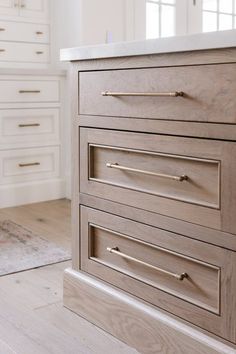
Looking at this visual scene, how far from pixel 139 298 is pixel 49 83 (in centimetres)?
215

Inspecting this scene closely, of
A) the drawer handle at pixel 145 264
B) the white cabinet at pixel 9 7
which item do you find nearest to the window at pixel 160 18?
the white cabinet at pixel 9 7

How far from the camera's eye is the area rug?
2.19 m

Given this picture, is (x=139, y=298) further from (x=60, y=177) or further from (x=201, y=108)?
(x=60, y=177)

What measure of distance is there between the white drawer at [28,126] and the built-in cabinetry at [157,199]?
5.49 feet

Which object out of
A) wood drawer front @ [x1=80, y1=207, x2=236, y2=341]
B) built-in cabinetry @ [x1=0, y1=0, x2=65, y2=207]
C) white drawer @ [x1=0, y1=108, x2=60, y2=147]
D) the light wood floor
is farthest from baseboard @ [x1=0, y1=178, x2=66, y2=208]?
wood drawer front @ [x1=80, y1=207, x2=236, y2=341]

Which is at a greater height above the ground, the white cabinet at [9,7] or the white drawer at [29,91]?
the white cabinet at [9,7]

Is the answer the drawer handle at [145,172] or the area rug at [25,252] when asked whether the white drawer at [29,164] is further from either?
the drawer handle at [145,172]

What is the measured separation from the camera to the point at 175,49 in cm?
124

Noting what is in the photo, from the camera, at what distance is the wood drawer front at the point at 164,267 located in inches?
48.3

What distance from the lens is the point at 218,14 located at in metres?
3.98

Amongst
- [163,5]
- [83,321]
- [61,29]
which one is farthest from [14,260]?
[163,5]

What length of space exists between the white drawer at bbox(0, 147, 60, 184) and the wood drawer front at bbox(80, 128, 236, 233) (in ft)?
5.67

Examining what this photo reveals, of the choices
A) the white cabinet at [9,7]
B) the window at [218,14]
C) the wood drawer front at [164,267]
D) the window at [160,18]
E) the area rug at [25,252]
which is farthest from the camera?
the window at [218,14]

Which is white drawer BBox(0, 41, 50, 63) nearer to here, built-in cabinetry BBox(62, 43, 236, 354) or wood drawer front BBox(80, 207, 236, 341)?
built-in cabinetry BBox(62, 43, 236, 354)
